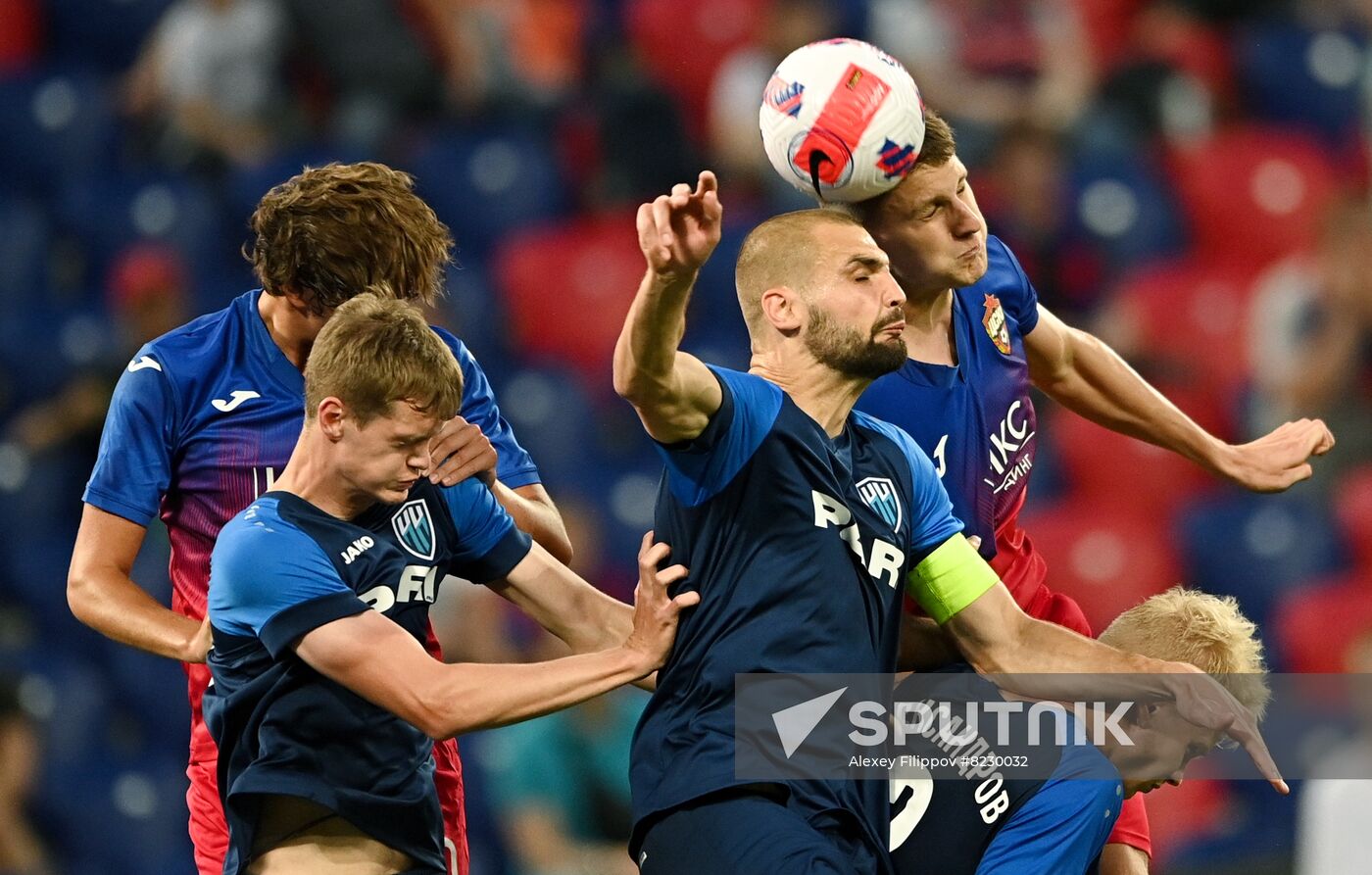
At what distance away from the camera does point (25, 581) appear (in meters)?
7.98

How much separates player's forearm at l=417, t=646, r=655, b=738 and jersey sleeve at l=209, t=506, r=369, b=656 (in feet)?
0.74

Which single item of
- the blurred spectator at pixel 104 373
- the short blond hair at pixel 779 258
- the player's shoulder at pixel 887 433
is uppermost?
the short blond hair at pixel 779 258

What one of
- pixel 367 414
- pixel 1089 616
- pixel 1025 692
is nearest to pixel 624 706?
pixel 1089 616

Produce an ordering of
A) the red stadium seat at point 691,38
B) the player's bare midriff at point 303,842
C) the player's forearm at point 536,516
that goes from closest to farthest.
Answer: the player's bare midriff at point 303,842, the player's forearm at point 536,516, the red stadium seat at point 691,38

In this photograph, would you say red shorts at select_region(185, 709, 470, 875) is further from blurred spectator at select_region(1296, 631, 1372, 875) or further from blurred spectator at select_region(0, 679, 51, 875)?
blurred spectator at select_region(0, 679, 51, 875)

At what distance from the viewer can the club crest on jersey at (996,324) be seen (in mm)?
4469

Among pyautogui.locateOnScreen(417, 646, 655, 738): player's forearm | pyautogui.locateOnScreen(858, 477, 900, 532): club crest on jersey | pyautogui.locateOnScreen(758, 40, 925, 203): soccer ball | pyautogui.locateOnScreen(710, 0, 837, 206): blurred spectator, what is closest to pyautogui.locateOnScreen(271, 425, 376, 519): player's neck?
pyautogui.locateOnScreen(417, 646, 655, 738): player's forearm

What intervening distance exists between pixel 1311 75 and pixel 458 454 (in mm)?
6407

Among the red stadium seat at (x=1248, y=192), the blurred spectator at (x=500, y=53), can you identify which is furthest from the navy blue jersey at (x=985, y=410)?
the blurred spectator at (x=500, y=53)

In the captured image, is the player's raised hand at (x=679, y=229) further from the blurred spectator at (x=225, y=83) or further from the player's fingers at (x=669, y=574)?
the blurred spectator at (x=225, y=83)

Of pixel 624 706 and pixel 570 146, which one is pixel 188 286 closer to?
pixel 570 146

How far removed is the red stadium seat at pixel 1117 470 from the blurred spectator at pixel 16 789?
4.42 meters

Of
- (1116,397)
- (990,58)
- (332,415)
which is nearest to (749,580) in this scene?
(332,415)

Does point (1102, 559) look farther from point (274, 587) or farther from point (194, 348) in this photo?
point (274, 587)
